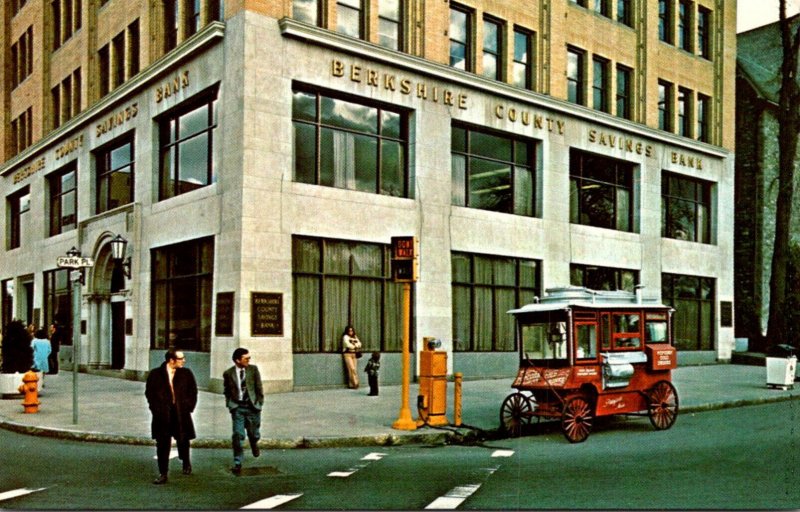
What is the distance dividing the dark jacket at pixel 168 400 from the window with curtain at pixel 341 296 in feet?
34.8

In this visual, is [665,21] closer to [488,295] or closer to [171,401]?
[488,295]

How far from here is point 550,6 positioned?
91.6ft

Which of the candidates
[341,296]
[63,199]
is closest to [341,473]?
[341,296]

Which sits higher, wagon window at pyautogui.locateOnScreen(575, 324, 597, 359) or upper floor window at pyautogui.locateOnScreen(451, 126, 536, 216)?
upper floor window at pyautogui.locateOnScreen(451, 126, 536, 216)

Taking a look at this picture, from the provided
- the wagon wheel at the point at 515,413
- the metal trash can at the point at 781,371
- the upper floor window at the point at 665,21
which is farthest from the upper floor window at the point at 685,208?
the wagon wheel at the point at 515,413

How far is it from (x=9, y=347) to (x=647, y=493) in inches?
626

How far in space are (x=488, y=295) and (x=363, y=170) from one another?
592cm

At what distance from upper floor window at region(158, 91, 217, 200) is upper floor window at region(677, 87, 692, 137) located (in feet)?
65.5

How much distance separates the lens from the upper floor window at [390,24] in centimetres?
2344

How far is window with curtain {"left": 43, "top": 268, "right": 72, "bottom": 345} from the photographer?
3148 centimetres

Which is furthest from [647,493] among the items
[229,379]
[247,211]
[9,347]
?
[9,347]

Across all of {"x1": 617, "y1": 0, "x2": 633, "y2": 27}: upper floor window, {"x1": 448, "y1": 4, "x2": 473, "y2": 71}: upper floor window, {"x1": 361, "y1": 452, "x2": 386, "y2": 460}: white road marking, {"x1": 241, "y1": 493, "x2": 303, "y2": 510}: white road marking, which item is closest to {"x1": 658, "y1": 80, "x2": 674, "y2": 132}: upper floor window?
{"x1": 617, "y1": 0, "x2": 633, "y2": 27}: upper floor window

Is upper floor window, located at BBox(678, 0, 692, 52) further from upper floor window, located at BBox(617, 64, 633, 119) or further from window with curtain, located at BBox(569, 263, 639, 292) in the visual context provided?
window with curtain, located at BBox(569, 263, 639, 292)

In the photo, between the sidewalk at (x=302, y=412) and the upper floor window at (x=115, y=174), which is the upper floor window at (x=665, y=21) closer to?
the sidewalk at (x=302, y=412)
